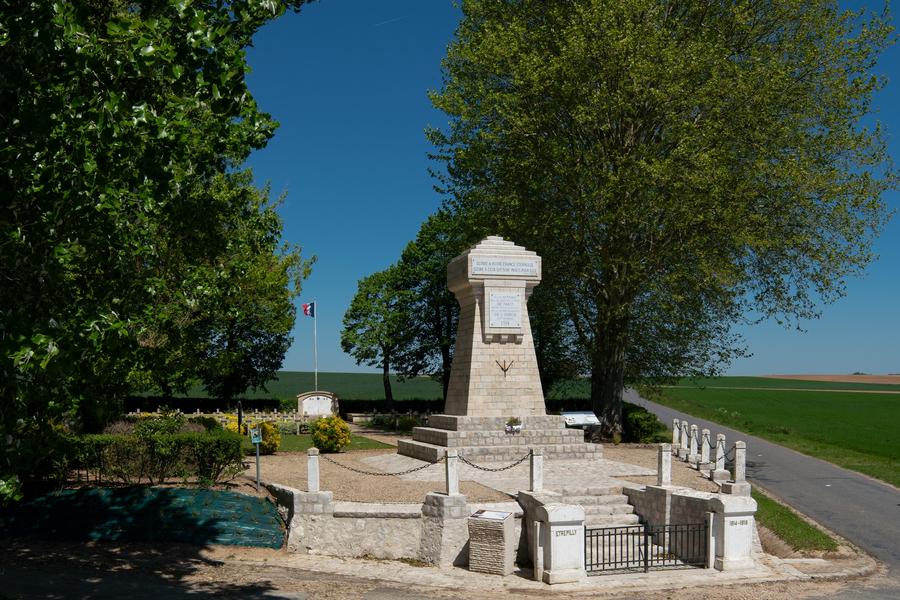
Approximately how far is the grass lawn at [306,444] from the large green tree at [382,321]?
14.3 m

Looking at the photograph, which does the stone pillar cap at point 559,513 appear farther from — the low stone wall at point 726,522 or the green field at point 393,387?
the green field at point 393,387

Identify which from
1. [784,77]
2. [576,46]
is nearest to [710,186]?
[784,77]

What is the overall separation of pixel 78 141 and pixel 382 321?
1593 inches

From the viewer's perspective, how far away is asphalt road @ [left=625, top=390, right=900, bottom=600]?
16.9 metres

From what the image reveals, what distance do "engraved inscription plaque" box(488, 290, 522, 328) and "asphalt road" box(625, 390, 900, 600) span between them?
351 inches

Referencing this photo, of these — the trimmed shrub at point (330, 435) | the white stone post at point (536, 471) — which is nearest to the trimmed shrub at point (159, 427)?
the trimmed shrub at point (330, 435)

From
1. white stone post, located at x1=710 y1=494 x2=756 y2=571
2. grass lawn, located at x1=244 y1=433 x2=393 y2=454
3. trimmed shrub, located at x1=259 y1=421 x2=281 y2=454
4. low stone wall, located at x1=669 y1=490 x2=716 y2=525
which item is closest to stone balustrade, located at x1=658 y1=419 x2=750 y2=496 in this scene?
low stone wall, located at x1=669 y1=490 x2=716 y2=525

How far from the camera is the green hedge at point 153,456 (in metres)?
18.0

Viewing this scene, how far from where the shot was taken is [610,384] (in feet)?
109

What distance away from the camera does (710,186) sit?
89.9 feet

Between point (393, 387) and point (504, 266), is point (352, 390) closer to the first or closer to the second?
point (393, 387)

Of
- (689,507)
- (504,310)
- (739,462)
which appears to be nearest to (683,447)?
(504,310)

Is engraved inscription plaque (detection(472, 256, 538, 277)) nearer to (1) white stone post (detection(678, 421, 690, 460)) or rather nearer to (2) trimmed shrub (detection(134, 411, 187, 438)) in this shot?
(1) white stone post (detection(678, 421, 690, 460))

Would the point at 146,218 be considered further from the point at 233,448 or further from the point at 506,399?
the point at 506,399
